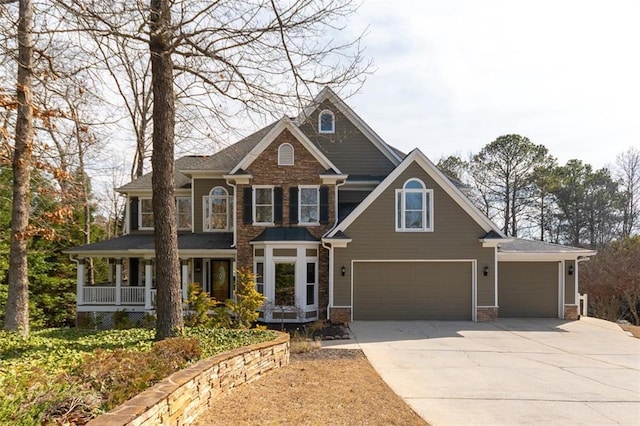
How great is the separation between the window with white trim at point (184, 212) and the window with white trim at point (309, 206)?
503 centimetres

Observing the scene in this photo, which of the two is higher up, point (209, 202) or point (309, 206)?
point (209, 202)

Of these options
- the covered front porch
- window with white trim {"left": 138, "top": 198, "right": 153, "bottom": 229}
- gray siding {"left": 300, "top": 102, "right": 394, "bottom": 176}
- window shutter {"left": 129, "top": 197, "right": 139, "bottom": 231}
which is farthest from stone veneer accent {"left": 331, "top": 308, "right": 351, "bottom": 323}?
window shutter {"left": 129, "top": 197, "right": 139, "bottom": 231}

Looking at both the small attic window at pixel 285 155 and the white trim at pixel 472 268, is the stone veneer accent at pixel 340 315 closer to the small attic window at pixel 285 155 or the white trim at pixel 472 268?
the white trim at pixel 472 268

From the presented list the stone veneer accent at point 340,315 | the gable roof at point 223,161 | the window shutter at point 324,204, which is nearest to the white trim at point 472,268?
the stone veneer accent at point 340,315

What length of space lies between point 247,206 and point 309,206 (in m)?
2.23

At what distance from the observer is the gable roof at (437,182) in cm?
1552

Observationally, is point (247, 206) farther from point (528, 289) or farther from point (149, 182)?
point (528, 289)

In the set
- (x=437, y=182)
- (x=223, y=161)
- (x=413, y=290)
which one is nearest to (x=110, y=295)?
(x=223, y=161)

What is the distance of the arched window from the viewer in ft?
59.5

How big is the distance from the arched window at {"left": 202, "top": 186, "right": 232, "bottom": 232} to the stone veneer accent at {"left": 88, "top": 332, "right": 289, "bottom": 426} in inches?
391

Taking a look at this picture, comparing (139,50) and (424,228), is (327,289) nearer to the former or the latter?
(424,228)

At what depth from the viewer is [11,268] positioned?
33.8 feet

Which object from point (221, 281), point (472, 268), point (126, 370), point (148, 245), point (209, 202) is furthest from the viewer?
point (221, 281)

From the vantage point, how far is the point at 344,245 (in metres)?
15.5
